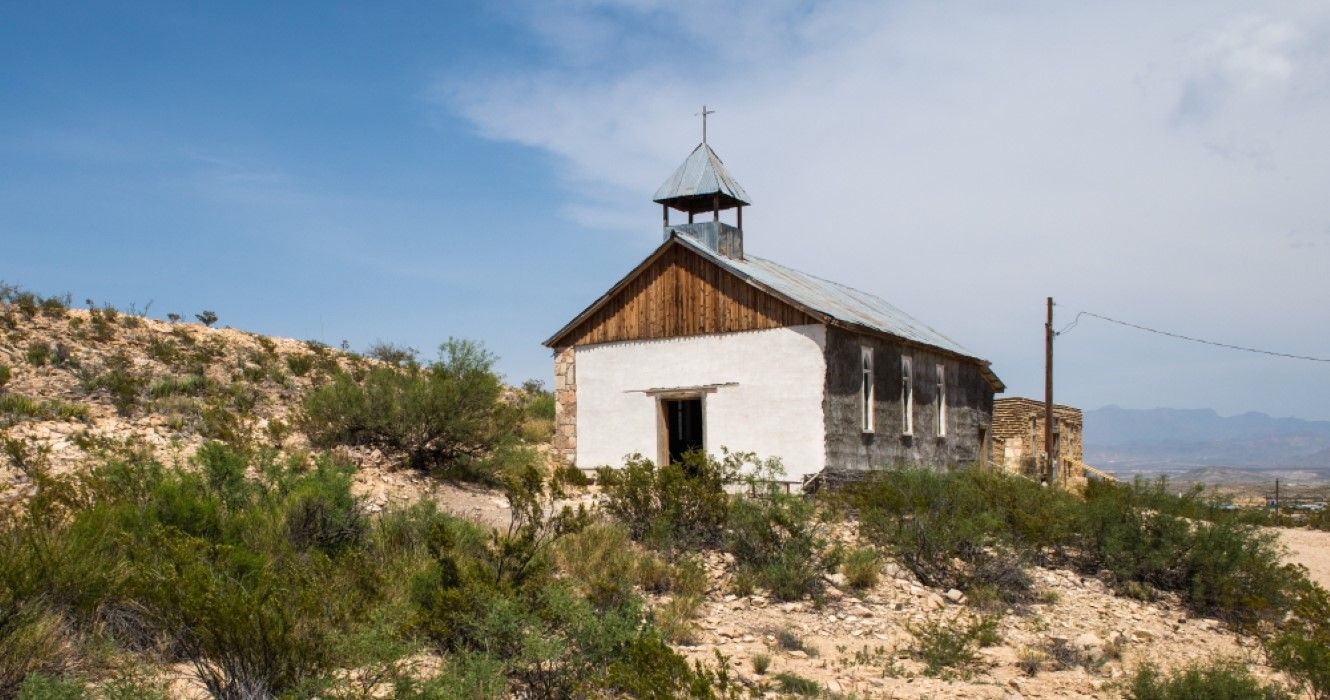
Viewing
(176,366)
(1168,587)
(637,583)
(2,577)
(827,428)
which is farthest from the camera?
(176,366)

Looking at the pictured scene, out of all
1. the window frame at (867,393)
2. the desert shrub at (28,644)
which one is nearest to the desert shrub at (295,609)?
the desert shrub at (28,644)

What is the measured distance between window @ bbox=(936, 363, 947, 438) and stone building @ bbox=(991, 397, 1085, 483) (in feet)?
24.2

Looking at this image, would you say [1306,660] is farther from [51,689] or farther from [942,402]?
[942,402]

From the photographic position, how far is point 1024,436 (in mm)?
33375

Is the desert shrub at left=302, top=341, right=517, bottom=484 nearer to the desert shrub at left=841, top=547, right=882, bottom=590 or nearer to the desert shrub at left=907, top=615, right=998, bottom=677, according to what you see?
the desert shrub at left=841, top=547, right=882, bottom=590

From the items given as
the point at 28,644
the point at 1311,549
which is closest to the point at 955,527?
the point at 28,644

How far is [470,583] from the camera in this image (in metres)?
9.88

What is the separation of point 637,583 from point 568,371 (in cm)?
979

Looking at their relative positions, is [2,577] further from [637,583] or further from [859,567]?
[859,567]

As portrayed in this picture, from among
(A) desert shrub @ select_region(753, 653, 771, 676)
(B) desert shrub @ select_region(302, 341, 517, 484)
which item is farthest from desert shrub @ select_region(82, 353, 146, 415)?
(A) desert shrub @ select_region(753, 653, 771, 676)

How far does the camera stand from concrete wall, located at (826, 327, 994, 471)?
1962cm

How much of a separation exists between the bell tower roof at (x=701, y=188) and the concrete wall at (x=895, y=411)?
4090 mm

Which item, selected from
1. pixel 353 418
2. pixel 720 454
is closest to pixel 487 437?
pixel 353 418

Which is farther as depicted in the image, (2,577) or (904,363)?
(904,363)
